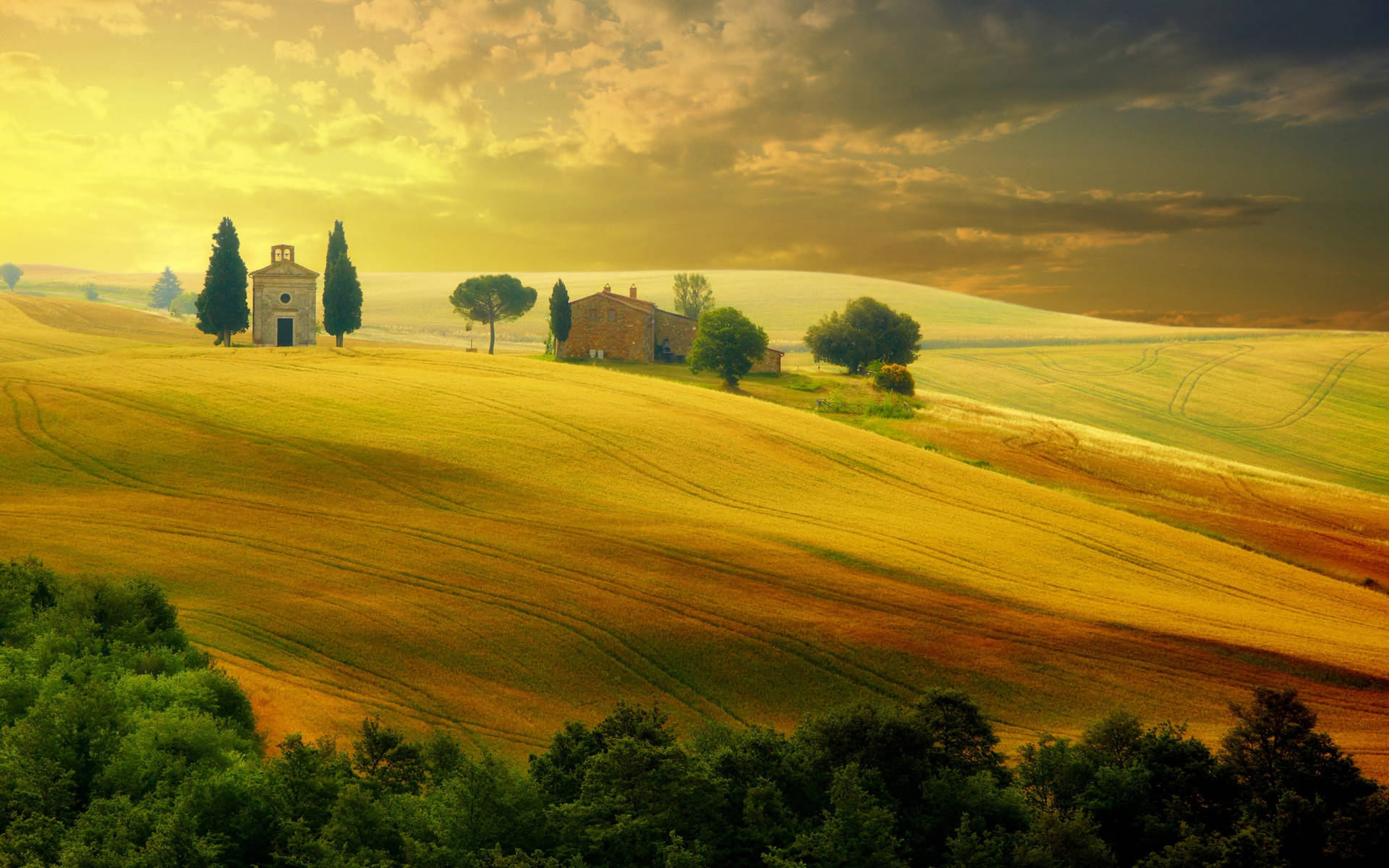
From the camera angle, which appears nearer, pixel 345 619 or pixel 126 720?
pixel 126 720

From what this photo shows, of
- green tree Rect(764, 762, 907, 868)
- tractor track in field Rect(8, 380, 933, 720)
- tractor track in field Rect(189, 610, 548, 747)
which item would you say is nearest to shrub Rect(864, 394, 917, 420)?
tractor track in field Rect(8, 380, 933, 720)

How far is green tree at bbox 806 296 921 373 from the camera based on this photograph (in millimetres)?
104500

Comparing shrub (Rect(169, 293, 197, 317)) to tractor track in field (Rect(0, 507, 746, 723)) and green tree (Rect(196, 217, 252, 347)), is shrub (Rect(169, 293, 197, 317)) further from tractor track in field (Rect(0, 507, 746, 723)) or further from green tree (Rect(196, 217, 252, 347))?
tractor track in field (Rect(0, 507, 746, 723))

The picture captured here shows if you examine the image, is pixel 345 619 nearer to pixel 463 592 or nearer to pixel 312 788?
pixel 463 592

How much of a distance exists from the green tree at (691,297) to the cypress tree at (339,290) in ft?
221

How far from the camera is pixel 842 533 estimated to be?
34.7 metres

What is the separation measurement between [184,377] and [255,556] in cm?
2741

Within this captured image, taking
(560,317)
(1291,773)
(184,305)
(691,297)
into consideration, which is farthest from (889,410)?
(184,305)

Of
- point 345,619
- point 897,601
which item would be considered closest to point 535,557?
point 345,619

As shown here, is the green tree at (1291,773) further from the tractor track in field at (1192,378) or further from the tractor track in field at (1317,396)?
the tractor track in field at (1192,378)

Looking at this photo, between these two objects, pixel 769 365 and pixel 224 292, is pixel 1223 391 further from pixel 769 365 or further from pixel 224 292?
pixel 224 292

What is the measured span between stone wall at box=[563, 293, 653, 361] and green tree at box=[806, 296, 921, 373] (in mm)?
21094

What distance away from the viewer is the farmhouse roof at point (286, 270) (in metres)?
74.4

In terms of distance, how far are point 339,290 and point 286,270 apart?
7713 mm
